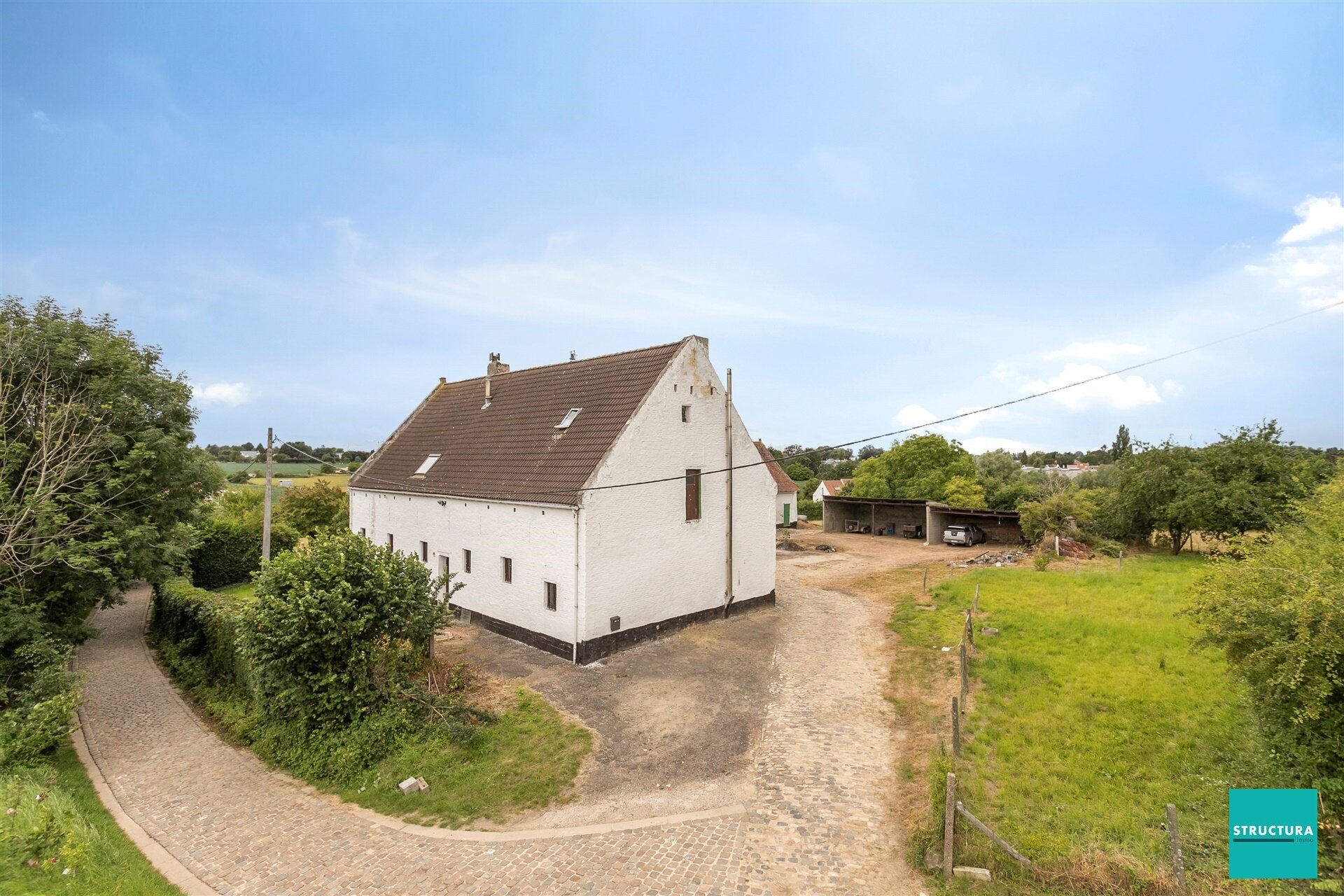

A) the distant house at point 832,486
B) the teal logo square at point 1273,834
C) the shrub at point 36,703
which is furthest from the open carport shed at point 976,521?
the shrub at point 36,703

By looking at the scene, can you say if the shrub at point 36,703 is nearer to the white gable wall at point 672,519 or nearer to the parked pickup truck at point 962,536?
the white gable wall at point 672,519

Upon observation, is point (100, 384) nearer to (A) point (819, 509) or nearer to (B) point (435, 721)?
(B) point (435, 721)

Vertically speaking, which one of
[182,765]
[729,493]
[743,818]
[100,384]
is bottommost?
[182,765]

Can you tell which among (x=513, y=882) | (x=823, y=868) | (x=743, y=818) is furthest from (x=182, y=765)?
(x=823, y=868)

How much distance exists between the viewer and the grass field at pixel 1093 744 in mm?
7301

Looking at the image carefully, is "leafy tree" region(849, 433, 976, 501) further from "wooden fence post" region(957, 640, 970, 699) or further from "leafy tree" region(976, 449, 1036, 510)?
"wooden fence post" region(957, 640, 970, 699)

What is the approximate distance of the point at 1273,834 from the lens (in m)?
6.65

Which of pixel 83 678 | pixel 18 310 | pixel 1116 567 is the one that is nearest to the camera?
pixel 83 678

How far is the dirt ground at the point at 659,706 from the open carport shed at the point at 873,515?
85.4 feet

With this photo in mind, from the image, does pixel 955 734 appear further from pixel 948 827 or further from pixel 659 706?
pixel 659 706

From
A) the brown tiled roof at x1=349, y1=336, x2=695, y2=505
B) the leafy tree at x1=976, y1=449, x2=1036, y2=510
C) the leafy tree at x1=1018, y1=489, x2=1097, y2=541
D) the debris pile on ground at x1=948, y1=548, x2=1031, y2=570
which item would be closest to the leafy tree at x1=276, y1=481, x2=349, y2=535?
the brown tiled roof at x1=349, y1=336, x2=695, y2=505

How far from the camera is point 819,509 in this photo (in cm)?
5709

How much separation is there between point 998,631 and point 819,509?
133ft

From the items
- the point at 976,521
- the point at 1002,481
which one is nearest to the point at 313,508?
the point at 976,521
